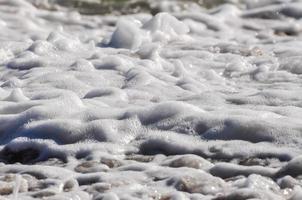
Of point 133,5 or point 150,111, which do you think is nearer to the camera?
point 150,111

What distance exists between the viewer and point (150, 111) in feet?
12.5

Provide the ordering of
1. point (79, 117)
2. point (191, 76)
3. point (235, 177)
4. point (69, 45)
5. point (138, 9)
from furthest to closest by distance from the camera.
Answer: point (138, 9) → point (69, 45) → point (191, 76) → point (79, 117) → point (235, 177)

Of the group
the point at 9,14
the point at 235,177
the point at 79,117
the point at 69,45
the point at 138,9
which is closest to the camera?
the point at 235,177

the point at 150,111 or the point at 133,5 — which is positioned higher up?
the point at 150,111

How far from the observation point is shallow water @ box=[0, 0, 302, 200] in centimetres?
314

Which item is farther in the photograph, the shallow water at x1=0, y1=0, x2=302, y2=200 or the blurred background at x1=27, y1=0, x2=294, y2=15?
the blurred background at x1=27, y1=0, x2=294, y2=15

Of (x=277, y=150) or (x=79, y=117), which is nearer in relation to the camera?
(x=277, y=150)

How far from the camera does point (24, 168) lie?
335 cm

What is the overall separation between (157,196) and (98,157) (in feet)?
1.68

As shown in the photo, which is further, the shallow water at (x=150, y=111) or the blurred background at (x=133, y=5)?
the blurred background at (x=133, y=5)

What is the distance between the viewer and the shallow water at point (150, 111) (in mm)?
3143

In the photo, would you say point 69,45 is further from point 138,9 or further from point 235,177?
point 235,177

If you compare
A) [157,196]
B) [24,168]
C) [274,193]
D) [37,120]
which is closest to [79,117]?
[37,120]

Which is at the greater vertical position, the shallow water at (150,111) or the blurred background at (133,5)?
the shallow water at (150,111)
